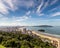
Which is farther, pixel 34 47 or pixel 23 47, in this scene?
pixel 34 47

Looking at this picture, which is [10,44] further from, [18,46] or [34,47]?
[34,47]

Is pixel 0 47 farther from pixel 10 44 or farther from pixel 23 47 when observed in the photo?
pixel 23 47

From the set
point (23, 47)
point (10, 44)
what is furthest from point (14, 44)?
point (23, 47)

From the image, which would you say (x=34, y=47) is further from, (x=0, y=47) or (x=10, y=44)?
(x=0, y=47)

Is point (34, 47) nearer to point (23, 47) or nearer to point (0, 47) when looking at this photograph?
point (23, 47)

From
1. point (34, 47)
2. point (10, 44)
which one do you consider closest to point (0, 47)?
point (10, 44)

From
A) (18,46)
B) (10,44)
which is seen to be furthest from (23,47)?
(10,44)

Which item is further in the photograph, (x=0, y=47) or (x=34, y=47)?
(x=34, y=47)
